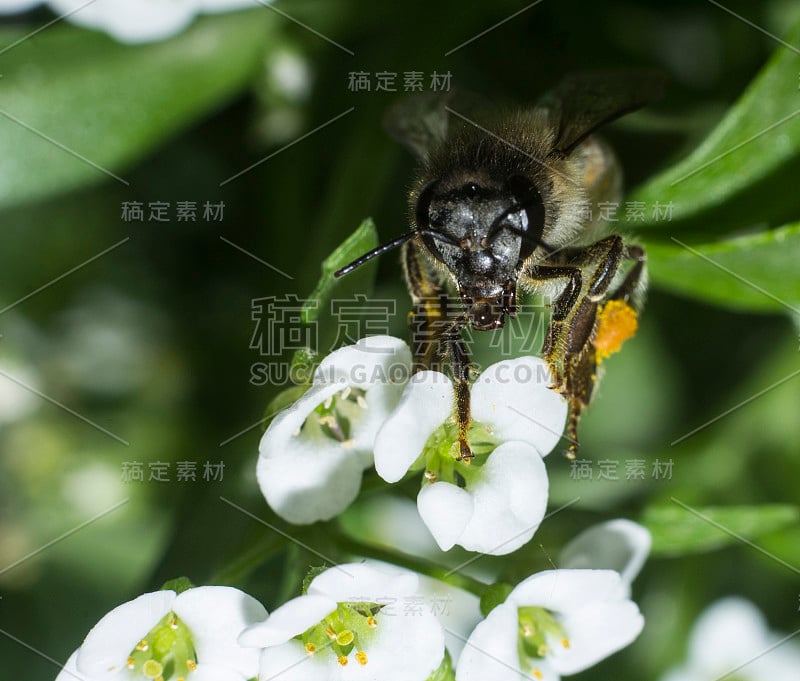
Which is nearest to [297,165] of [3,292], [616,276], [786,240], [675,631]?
[3,292]

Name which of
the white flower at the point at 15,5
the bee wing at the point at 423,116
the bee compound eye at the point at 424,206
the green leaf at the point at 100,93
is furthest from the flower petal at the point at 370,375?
the white flower at the point at 15,5

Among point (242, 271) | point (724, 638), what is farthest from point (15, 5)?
point (724, 638)

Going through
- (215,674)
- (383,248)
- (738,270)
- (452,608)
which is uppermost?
(383,248)

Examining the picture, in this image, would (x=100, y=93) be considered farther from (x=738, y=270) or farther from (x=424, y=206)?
(x=738, y=270)

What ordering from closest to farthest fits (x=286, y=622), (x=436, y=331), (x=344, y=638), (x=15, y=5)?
(x=286, y=622) < (x=344, y=638) < (x=436, y=331) < (x=15, y=5)

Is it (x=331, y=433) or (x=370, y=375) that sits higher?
(x=370, y=375)

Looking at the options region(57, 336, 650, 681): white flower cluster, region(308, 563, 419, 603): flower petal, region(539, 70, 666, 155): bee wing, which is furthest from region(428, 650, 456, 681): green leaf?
region(539, 70, 666, 155): bee wing

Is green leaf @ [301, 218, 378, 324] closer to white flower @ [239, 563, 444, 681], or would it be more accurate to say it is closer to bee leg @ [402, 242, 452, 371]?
bee leg @ [402, 242, 452, 371]
